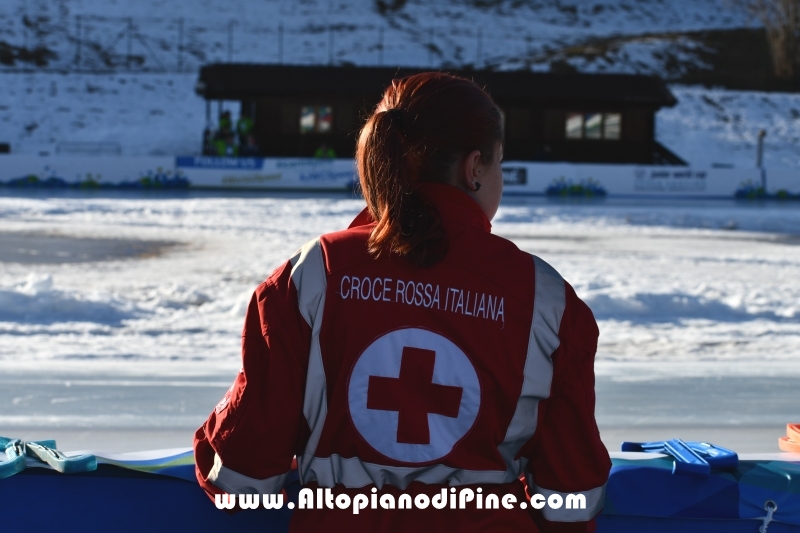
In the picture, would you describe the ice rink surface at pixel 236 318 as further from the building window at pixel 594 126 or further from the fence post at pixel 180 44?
the fence post at pixel 180 44

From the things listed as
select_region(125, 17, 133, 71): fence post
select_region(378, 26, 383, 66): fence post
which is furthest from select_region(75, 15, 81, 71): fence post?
select_region(378, 26, 383, 66): fence post

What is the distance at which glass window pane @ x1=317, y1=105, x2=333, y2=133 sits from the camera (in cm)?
3030

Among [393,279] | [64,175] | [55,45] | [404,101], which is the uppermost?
[55,45]

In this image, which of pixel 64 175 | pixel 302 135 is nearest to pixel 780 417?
pixel 64 175

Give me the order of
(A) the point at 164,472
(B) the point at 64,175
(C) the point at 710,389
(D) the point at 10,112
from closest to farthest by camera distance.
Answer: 1. (A) the point at 164,472
2. (C) the point at 710,389
3. (B) the point at 64,175
4. (D) the point at 10,112

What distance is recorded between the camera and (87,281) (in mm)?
9375

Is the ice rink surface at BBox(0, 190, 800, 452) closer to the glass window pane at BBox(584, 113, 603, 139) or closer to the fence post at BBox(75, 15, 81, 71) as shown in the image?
the glass window pane at BBox(584, 113, 603, 139)

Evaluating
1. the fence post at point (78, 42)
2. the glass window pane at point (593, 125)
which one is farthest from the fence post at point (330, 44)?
the glass window pane at point (593, 125)

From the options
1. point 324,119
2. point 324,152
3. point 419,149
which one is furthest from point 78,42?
point 419,149

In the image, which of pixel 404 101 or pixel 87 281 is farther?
pixel 87 281

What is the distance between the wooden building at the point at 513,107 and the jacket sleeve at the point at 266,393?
28.2 meters

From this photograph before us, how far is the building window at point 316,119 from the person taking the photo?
30328 millimetres

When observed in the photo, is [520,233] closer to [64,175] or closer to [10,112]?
[64,175]

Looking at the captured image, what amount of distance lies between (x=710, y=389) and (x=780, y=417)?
586 millimetres
